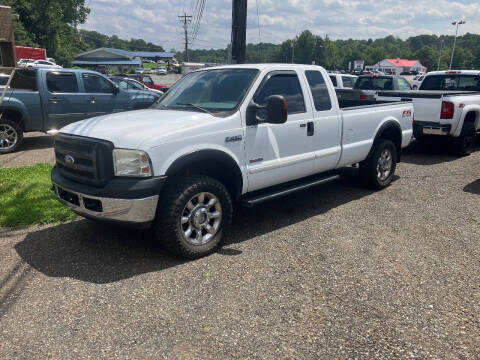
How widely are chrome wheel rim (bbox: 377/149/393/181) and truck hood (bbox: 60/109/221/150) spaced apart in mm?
3680

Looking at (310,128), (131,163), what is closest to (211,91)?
(310,128)

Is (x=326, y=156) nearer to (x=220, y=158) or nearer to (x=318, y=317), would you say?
(x=220, y=158)

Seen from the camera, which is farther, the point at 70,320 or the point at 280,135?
the point at 280,135

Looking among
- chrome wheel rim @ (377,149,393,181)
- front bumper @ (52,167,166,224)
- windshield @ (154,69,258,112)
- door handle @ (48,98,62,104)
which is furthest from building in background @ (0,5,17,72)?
chrome wheel rim @ (377,149,393,181)

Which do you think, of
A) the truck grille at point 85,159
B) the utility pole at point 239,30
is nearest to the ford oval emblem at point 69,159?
A: the truck grille at point 85,159

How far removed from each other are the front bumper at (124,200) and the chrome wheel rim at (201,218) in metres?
0.41

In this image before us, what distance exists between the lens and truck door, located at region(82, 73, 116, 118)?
34.9ft

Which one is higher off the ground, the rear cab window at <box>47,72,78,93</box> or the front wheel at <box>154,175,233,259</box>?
the rear cab window at <box>47,72,78,93</box>

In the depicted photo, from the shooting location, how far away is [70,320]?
3.15m

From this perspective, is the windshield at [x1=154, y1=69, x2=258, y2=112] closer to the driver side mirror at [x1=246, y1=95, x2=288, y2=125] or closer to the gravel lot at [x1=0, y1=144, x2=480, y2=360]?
the driver side mirror at [x1=246, y1=95, x2=288, y2=125]

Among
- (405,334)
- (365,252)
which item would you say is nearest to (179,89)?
(365,252)

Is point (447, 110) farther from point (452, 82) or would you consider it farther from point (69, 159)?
point (69, 159)

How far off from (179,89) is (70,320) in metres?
3.19

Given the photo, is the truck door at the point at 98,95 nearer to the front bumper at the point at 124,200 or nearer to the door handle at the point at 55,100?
the door handle at the point at 55,100
